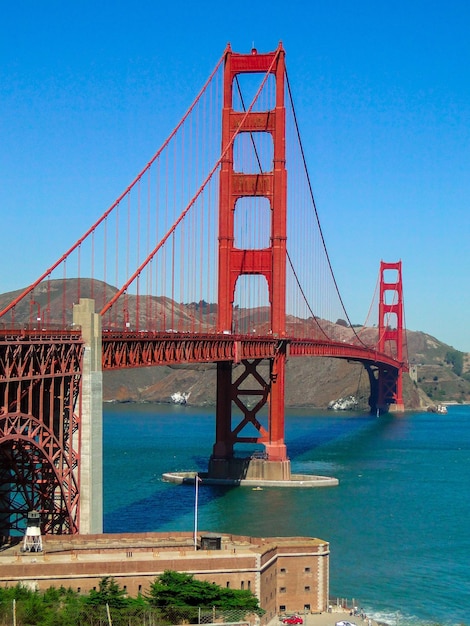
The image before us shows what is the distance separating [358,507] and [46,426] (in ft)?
69.6

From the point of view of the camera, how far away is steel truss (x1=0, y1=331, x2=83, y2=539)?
105 ft

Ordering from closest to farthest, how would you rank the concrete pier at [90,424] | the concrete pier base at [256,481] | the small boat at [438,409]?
the concrete pier at [90,424]
the concrete pier base at [256,481]
the small boat at [438,409]

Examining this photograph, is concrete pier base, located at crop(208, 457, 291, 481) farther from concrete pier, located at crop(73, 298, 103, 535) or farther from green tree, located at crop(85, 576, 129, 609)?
green tree, located at crop(85, 576, 129, 609)

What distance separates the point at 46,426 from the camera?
3419 cm

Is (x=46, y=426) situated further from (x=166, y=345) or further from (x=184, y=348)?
(x=184, y=348)

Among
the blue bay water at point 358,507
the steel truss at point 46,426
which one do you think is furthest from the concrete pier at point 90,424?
the blue bay water at point 358,507

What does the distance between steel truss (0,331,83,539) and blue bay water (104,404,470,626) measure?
6.77m

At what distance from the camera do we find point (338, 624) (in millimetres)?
30859

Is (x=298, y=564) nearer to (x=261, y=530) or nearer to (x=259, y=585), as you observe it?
(x=259, y=585)

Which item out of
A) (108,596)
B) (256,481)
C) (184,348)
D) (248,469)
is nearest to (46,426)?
(108,596)

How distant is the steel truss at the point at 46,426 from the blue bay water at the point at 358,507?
6772 millimetres

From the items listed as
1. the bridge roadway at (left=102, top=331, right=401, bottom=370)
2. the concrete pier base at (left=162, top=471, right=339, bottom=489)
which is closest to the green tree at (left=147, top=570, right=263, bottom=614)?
the bridge roadway at (left=102, top=331, right=401, bottom=370)

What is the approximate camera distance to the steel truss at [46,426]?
3197 cm

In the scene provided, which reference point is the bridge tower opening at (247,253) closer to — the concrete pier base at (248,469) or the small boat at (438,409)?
the concrete pier base at (248,469)
